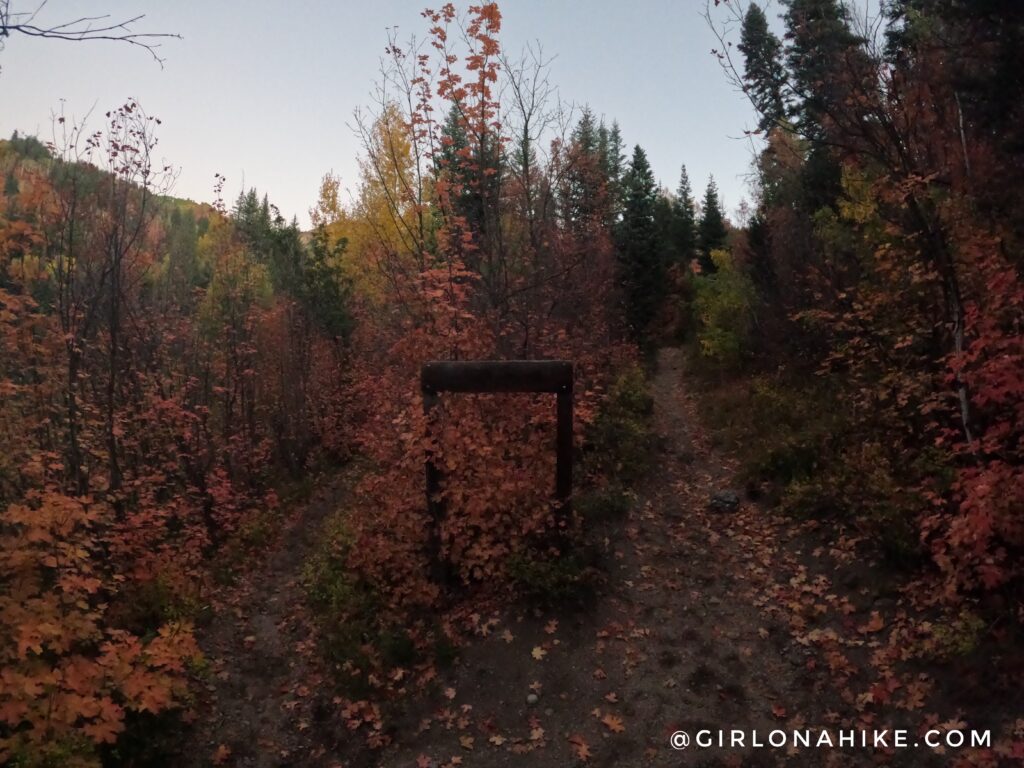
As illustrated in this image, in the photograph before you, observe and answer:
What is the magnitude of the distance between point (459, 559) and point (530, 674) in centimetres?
189

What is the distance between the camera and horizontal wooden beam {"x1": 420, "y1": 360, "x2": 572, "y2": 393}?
873 cm

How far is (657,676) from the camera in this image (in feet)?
24.9

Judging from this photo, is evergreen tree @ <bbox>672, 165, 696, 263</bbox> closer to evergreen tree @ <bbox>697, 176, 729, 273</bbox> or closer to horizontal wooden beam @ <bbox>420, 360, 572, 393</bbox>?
evergreen tree @ <bbox>697, 176, 729, 273</bbox>

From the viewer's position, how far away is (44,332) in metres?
10.8

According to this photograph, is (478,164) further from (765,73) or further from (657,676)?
(657,676)

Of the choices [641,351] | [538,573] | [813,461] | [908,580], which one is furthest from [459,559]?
[641,351]

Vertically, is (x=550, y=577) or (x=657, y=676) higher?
(x=550, y=577)

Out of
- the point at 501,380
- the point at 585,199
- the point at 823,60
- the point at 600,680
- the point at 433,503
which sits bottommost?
the point at 600,680

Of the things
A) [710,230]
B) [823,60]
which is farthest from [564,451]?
[710,230]

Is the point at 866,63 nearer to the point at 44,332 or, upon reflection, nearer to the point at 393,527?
the point at 393,527

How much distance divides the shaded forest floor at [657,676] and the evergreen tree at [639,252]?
19546 mm

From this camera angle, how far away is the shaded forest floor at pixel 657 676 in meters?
6.41

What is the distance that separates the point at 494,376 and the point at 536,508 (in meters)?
1.90

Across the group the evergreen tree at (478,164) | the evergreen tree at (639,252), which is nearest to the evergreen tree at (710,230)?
the evergreen tree at (639,252)
